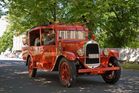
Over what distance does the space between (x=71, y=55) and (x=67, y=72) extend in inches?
30.5

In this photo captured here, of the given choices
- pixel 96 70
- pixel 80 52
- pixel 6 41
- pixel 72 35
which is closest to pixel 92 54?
pixel 80 52

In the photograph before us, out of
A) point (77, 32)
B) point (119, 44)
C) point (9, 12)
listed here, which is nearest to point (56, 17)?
point (9, 12)

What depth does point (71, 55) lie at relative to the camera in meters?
15.3

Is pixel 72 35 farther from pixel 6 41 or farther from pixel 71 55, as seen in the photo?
pixel 6 41

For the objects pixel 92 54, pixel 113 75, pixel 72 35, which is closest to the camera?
pixel 92 54

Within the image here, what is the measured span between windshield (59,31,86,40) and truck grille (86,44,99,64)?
1.87 m

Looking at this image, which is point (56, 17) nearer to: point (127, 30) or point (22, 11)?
point (22, 11)

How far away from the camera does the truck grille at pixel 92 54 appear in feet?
51.8

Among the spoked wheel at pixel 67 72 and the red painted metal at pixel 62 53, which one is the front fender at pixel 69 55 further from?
the spoked wheel at pixel 67 72

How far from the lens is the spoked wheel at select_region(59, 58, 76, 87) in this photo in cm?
1520

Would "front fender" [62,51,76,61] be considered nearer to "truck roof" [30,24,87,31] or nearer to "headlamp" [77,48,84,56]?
"headlamp" [77,48,84,56]

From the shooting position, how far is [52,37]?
57.4ft

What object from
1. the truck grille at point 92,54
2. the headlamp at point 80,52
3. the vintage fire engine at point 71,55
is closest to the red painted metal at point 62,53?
the vintage fire engine at point 71,55

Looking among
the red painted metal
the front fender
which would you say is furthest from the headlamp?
the front fender
